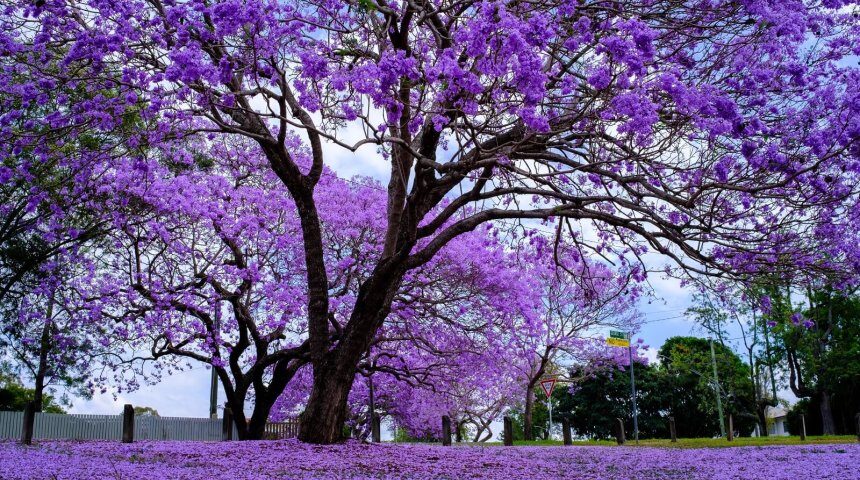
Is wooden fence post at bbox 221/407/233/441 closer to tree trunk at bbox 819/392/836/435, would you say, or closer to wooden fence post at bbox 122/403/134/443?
wooden fence post at bbox 122/403/134/443

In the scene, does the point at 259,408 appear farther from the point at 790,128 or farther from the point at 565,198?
the point at 790,128

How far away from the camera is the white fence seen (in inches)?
752

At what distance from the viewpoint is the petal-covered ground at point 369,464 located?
7.58m

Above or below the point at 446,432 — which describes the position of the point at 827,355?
above

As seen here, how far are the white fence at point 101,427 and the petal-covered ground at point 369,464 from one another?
8.46m

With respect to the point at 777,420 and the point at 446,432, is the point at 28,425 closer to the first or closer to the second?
the point at 446,432

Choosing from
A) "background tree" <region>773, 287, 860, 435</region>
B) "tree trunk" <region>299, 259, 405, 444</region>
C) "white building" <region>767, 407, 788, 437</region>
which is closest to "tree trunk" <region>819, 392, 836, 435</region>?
"background tree" <region>773, 287, 860, 435</region>

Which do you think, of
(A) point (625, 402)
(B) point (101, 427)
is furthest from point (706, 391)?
(B) point (101, 427)

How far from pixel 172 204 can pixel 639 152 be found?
1054 cm

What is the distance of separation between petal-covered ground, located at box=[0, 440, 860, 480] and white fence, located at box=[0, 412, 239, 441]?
846 centimetres

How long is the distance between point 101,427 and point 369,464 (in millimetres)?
14205

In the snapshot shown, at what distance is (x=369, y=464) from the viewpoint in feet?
29.0

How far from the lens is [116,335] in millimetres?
16672

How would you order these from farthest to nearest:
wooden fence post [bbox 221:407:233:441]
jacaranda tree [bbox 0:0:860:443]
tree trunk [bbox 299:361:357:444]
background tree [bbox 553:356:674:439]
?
background tree [bbox 553:356:674:439], wooden fence post [bbox 221:407:233:441], tree trunk [bbox 299:361:357:444], jacaranda tree [bbox 0:0:860:443]
